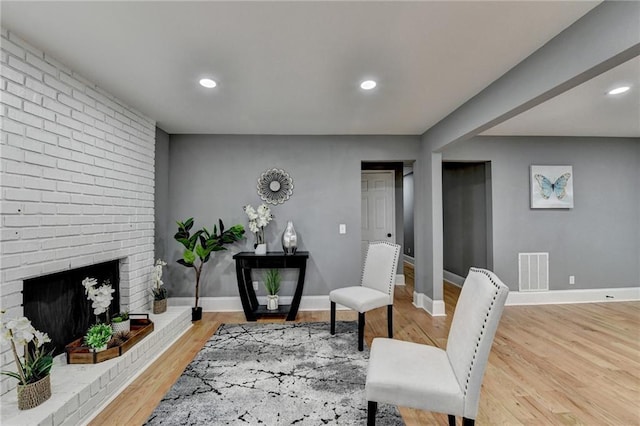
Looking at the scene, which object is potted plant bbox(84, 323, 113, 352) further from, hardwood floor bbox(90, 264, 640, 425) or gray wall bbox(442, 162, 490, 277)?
gray wall bbox(442, 162, 490, 277)

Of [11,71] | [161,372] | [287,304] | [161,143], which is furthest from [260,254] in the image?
[11,71]

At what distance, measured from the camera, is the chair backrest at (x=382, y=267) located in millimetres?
3023

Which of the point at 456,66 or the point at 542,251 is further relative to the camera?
the point at 542,251

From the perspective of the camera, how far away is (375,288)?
3.15 meters

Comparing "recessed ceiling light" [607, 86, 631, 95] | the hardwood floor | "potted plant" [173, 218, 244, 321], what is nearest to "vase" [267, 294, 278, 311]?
the hardwood floor

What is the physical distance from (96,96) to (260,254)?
2300mm

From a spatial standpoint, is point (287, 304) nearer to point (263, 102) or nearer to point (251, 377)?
point (251, 377)

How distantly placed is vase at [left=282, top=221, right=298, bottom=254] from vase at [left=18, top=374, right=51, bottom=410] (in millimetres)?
2435

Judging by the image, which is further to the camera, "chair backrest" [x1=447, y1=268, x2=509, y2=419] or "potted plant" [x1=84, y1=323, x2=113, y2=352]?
"potted plant" [x1=84, y1=323, x2=113, y2=352]

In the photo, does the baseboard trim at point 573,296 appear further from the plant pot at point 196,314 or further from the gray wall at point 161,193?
the gray wall at point 161,193

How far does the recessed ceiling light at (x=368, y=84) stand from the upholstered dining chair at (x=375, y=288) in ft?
5.07

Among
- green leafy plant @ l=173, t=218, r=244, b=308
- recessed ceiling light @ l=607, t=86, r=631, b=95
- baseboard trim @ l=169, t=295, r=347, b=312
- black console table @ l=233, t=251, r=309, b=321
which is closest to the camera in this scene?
recessed ceiling light @ l=607, t=86, r=631, b=95

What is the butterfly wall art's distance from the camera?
4.35 metres

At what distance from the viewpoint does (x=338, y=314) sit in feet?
12.7
